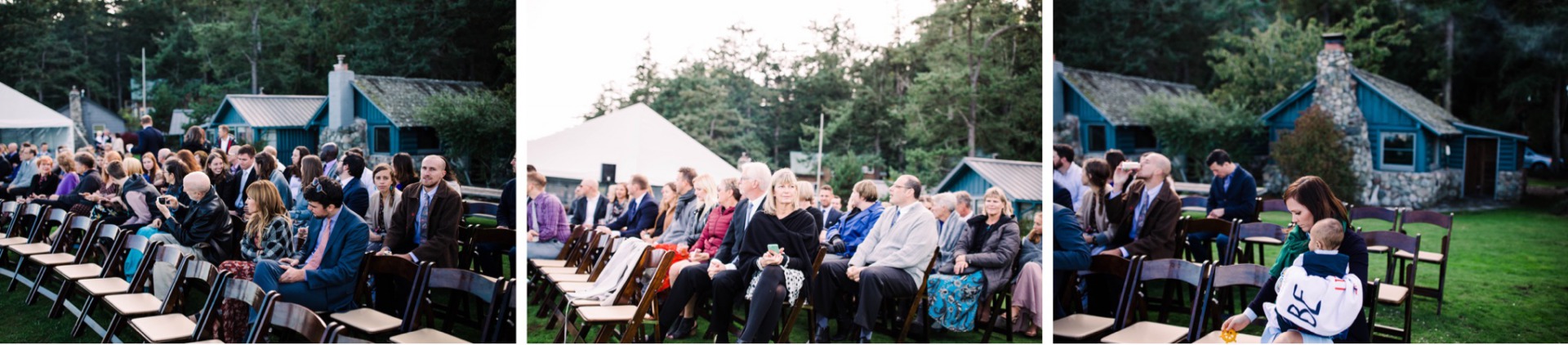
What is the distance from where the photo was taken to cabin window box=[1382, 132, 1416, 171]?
5.25 m

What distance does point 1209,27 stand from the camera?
552 cm

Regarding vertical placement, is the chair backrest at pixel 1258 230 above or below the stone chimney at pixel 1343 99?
below

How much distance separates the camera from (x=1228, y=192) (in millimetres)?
5316

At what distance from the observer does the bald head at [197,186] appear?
4977mm

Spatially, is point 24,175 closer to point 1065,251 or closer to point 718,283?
point 718,283

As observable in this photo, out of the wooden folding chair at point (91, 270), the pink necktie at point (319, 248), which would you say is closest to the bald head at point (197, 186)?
the wooden folding chair at point (91, 270)

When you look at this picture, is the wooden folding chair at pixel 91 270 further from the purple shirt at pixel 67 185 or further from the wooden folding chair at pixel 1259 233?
the wooden folding chair at pixel 1259 233

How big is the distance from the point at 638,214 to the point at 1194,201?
11.0ft

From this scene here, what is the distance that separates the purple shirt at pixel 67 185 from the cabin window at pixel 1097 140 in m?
6.00

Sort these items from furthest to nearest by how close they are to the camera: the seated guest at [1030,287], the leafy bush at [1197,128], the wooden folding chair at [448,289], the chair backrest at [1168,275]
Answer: the leafy bush at [1197,128] < the seated guest at [1030,287] < the chair backrest at [1168,275] < the wooden folding chair at [448,289]

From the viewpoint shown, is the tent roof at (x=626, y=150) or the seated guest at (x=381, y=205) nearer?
the seated guest at (x=381, y=205)

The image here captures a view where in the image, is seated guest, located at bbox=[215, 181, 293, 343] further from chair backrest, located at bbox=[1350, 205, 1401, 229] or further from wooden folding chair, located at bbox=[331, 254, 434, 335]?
chair backrest, located at bbox=[1350, 205, 1401, 229]

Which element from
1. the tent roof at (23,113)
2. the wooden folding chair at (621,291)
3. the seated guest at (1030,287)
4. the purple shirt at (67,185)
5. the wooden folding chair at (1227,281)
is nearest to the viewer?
the wooden folding chair at (1227,281)

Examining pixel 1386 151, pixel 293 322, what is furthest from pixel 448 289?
pixel 1386 151
